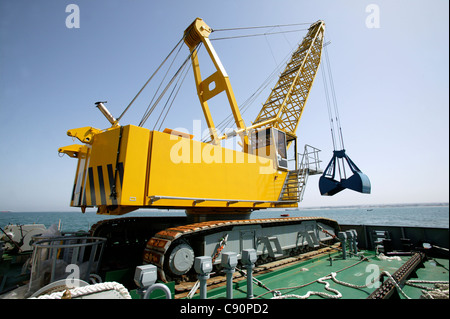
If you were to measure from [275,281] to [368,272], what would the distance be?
305cm

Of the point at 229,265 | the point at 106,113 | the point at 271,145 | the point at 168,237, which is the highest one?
the point at 106,113

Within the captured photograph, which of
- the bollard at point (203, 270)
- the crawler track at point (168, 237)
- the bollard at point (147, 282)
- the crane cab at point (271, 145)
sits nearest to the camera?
the bollard at point (147, 282)

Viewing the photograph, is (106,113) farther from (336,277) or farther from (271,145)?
(336,277)

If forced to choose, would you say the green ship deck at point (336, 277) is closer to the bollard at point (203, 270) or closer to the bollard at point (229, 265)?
the bollard at point (229, 265)

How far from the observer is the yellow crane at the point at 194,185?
4.87 metres

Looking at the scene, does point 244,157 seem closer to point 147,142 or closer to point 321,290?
point 147,142

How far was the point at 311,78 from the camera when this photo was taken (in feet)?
54.5

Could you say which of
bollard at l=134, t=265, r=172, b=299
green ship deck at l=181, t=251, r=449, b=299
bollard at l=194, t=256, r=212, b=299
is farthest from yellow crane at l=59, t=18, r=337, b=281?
bollard at l=134, t=265, r=172, b=299

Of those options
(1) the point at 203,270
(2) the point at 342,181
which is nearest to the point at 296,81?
(2) the point at 342,181

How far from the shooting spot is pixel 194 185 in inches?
224

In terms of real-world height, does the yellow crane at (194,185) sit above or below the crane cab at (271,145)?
below

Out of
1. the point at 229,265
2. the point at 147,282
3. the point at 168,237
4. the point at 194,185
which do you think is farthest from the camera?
the point at 194,185

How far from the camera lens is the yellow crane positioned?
4867 mm

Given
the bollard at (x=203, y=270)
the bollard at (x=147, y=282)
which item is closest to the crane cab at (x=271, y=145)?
the bollard at (x=203, y=270)
